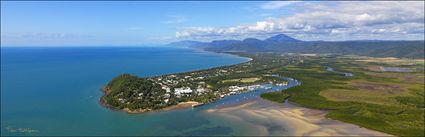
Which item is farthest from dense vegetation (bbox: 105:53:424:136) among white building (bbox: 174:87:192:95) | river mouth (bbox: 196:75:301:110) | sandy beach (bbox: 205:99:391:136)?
sandy beach (bbox: 205:99:391:136)

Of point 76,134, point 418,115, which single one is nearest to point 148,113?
point 76,134

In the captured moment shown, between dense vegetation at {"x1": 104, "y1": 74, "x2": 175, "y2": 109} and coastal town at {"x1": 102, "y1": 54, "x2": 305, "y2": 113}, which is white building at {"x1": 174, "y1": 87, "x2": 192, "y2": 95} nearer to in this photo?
coastal town at {"x1": 102, "y1": 54, "x2": 305, "y2": 113}

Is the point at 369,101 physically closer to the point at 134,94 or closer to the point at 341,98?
the point at 341,98

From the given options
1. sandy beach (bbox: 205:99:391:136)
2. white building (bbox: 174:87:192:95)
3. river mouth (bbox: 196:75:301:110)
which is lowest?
sandy beach (bbox: 205:99:391:136)

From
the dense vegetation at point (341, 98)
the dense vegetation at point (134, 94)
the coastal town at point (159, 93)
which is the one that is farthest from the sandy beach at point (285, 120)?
the dense vegetation at point (134, 94)

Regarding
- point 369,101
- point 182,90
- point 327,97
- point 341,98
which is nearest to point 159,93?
point 182,90

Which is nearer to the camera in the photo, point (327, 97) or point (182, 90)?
point (327, 97)

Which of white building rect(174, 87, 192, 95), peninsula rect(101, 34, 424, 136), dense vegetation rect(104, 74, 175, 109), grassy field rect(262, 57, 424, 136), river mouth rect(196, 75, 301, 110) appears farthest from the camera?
white building rect(174, 87, 192, 95)

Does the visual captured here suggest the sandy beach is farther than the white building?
No

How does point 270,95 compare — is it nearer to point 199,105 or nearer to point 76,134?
point 199,105

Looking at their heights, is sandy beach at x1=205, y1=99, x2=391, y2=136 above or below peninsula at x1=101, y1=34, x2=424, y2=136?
below
